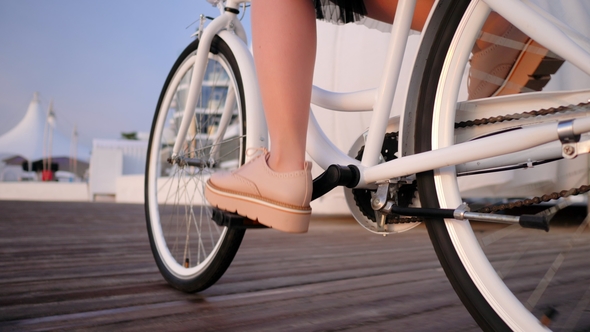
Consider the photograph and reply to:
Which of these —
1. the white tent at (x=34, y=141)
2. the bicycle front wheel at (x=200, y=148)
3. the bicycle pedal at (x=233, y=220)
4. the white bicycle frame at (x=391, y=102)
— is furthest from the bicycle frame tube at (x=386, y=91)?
the white tent at (x=34, y=141)

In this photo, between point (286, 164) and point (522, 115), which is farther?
point (286, 164)

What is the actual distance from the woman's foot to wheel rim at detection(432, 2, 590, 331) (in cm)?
4

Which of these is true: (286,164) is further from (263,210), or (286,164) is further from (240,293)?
(240,293)

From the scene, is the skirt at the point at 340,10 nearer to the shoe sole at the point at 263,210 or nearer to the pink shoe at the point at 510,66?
the pink shoe at the point at 510,66

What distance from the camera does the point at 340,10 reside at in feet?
2.59

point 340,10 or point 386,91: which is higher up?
point 340,10

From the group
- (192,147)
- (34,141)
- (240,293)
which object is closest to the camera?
(240,293)

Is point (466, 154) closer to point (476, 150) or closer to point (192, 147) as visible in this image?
point (476, 150)

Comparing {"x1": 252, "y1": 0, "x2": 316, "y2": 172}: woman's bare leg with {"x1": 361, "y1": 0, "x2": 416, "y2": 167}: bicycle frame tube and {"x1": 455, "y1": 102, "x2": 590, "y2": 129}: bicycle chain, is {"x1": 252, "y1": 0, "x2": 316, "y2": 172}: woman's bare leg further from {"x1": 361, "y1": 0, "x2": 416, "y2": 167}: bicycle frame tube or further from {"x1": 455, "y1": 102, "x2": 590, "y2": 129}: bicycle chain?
{"x1": 455, "y1": 102, "x2": 590, "y2": 129}: bicycle chain

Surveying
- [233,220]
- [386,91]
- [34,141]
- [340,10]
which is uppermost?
[340,10]

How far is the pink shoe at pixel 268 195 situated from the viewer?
2.22 feet

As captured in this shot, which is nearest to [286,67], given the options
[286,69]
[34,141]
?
[286,69]

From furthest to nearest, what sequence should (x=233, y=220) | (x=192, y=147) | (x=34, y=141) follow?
(x=34, y=141) < (x=192, y=147) < (x=233, y=220)

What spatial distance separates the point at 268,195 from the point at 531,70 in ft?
1.25
